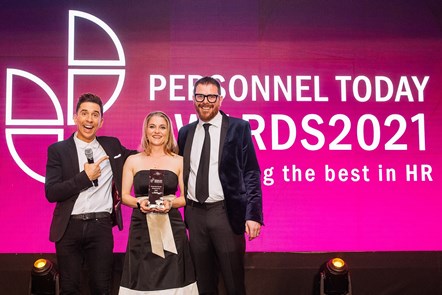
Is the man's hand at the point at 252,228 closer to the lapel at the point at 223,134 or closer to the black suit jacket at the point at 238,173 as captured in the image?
the black suit jacket at the point at 238,173

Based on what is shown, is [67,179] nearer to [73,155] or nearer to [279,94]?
[73,155]

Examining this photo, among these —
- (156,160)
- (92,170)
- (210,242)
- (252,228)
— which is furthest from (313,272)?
(92,170)

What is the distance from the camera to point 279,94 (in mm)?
4012

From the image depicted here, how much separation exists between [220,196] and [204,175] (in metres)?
0.16

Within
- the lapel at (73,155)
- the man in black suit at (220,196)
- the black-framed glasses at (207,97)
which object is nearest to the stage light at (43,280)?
the lapel at (73,155)

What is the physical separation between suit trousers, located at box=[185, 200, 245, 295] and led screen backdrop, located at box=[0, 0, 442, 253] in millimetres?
954

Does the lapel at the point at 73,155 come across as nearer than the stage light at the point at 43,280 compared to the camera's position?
Yes

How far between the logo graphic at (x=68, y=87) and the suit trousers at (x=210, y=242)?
1492 millimetres

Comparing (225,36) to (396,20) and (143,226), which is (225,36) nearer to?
(396,20)

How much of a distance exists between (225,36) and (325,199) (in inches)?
62.4

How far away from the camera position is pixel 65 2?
13.2 ft

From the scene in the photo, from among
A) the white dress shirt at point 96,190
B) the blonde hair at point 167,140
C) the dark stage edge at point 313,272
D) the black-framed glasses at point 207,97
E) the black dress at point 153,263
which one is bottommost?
the dark stage edge at point 313,272

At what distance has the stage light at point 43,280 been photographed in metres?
3.38

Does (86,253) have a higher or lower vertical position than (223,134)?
lower
